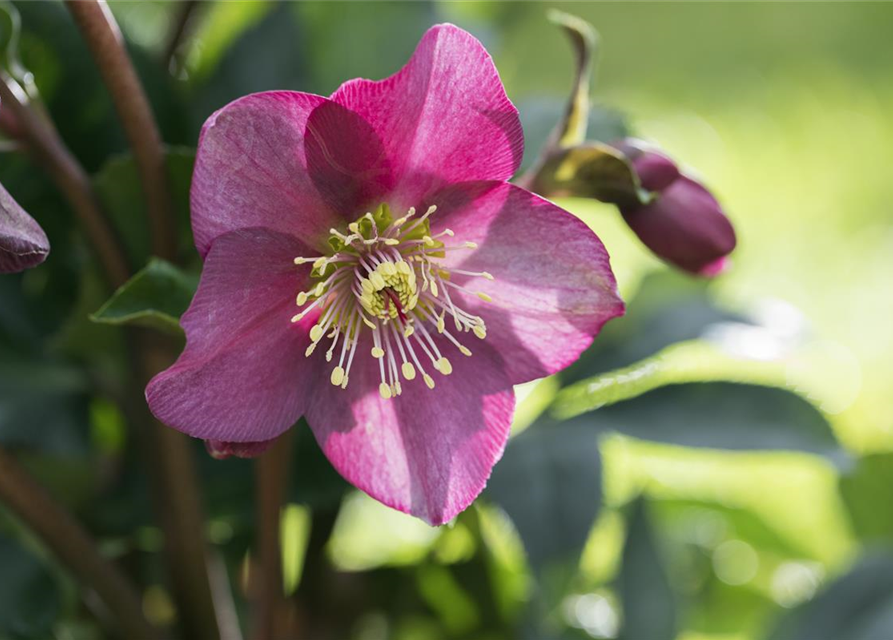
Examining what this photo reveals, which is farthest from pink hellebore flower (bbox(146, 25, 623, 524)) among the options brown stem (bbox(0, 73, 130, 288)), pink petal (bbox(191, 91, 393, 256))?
brown stem (bbox(0, 73, 130, 288))

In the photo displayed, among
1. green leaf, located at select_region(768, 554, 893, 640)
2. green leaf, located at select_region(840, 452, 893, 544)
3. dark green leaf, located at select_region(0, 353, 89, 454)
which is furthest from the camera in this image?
green leaf, located at select_region(840, 452, 893, 544)

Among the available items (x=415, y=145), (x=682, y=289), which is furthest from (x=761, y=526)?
(x=415, y=145)

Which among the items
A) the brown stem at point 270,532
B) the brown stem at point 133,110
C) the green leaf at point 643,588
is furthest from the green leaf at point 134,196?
the green leaf at point 643,588

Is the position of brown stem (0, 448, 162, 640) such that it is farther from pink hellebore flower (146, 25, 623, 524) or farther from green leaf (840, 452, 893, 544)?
green leaf (840, 452, 893, 544)

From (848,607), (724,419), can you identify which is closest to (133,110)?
(724,419)

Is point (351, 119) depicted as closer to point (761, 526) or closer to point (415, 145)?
point (415, 145)

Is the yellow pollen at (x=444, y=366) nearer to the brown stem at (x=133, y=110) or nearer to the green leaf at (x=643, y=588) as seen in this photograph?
the brown stem at (x=133, y=110)
